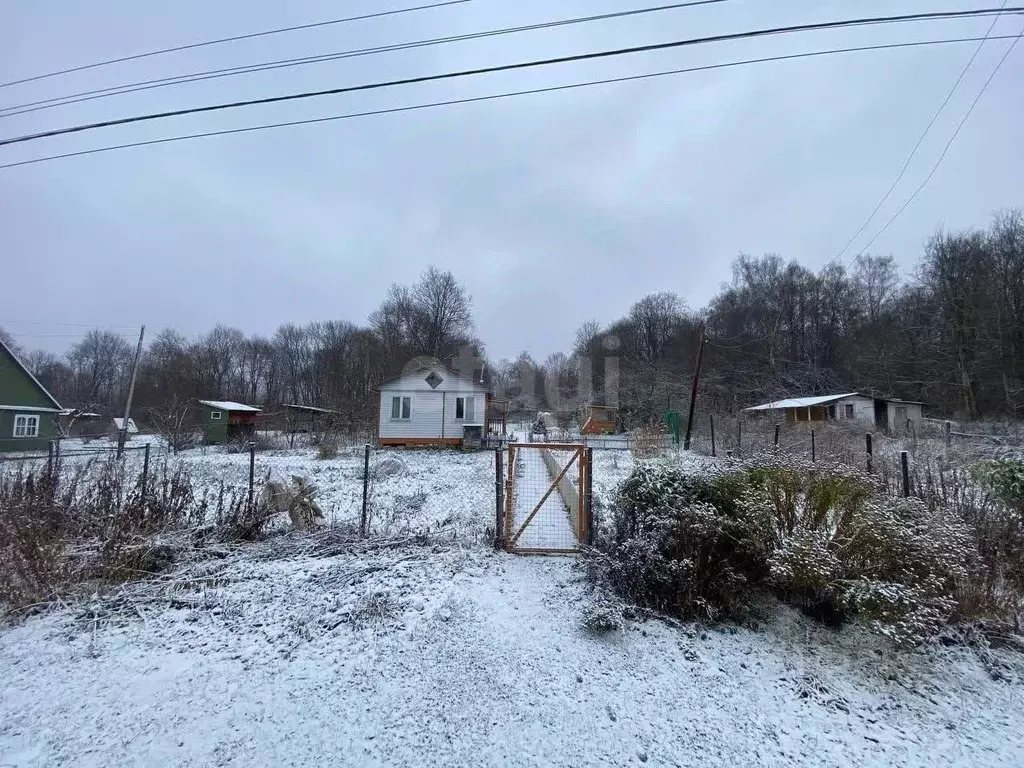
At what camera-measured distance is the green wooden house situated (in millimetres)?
20359

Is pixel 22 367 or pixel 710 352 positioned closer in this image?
pixel 22 367

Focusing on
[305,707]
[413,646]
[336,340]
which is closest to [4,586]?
[305,707]

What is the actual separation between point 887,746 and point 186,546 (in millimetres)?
5976

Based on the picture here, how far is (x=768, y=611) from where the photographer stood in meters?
3.57

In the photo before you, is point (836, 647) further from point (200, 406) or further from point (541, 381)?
point (541, 381)

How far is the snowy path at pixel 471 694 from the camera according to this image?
231 centimetres

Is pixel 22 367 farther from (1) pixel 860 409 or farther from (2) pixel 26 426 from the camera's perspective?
(1) pixel 860 409

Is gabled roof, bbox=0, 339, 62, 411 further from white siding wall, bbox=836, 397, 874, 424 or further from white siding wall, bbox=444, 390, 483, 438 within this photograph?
white siding wall, bbox=836, 397, 874, 424

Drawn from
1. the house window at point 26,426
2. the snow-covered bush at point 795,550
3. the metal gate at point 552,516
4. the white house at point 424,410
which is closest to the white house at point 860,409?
the white house at point 424,410

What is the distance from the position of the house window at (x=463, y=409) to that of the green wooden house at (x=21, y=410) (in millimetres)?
18284

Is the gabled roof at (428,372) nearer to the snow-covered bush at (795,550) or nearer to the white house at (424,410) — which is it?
the white house at (424,410)

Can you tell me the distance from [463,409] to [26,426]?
835 inches

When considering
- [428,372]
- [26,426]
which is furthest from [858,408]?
[26,426]

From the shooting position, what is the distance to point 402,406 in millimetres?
20234
